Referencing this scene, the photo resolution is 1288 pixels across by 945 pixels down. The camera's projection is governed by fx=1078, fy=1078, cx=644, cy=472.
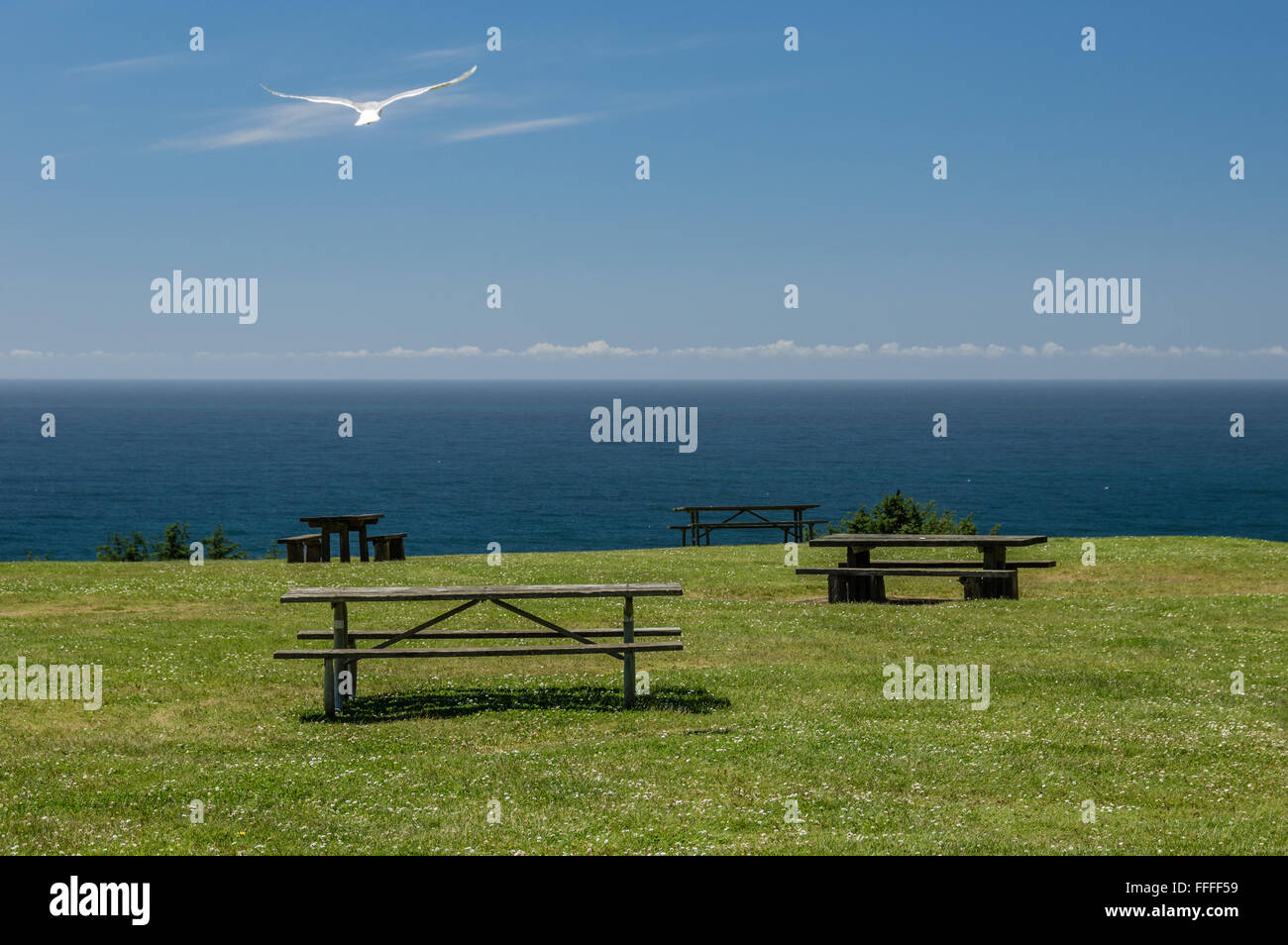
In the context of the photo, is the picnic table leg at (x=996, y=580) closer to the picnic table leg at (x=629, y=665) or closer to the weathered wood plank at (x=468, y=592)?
the weathered wood plank at (x=468, y=592)

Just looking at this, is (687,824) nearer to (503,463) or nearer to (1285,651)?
(1285,651)

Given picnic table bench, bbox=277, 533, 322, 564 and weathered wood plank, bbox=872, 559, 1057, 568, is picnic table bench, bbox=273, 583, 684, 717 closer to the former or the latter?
weathered wood plank, bbox=872, 559, 1057, 568

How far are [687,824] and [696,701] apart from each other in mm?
4854

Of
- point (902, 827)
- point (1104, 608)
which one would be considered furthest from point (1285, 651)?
point (902, 827)

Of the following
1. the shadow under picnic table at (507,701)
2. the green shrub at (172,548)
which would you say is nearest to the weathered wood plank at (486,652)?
the shadow under picnic table at (507,701)

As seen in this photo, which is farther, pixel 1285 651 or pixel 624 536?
pixel 624 536

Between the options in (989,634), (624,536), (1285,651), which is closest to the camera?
(1285,651)

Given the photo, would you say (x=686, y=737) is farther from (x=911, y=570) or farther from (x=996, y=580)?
(x=996, y=580)

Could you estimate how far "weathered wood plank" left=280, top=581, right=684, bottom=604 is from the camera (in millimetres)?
12875

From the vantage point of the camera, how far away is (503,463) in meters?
173

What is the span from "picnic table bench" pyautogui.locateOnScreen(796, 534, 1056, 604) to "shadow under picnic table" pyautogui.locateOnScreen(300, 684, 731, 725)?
25.9 ft

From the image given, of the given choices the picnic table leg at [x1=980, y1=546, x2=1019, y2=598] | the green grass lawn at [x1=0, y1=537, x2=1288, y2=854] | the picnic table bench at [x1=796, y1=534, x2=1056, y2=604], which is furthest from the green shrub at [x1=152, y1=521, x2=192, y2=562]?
the picnic table leg at [x1=980, y1=546, x2=1019, y2=598]

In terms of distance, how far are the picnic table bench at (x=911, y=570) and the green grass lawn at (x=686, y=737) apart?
917mm

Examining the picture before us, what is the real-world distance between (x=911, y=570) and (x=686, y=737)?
10753 millimetres
